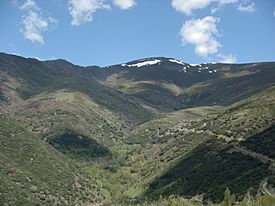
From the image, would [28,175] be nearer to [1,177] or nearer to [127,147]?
[1,177]

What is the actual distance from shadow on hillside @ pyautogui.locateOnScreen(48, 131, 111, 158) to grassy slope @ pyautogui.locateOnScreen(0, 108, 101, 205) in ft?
68.0

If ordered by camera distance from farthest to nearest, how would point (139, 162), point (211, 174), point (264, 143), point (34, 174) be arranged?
point (139, 162)
point (34, 174)
point (264, 143)
point (211, 174)

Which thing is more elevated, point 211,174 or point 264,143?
point 264,143

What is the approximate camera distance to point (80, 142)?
164625 millimetres

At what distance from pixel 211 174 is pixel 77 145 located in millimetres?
67751

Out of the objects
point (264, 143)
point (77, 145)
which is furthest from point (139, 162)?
point (264, 143)

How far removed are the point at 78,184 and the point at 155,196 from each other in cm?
2114

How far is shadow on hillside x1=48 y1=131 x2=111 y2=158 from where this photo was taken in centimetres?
15838

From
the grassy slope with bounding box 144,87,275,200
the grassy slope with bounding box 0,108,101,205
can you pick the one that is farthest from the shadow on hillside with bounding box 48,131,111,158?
the grassy slope with bounding box 144,87,275,200

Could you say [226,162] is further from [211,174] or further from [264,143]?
[264,143]

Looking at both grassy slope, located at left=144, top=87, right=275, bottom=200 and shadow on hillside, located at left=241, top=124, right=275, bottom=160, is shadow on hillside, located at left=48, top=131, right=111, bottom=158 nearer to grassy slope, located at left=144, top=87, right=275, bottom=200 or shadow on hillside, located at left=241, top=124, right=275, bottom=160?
grassy slope, located at left=144, top=87, right=275, bottom=200

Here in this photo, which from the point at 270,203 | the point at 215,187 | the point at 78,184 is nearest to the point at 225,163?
the point at 215,187

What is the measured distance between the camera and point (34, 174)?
11131cm

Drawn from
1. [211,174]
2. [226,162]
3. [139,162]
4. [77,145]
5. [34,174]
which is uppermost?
[77,145]
